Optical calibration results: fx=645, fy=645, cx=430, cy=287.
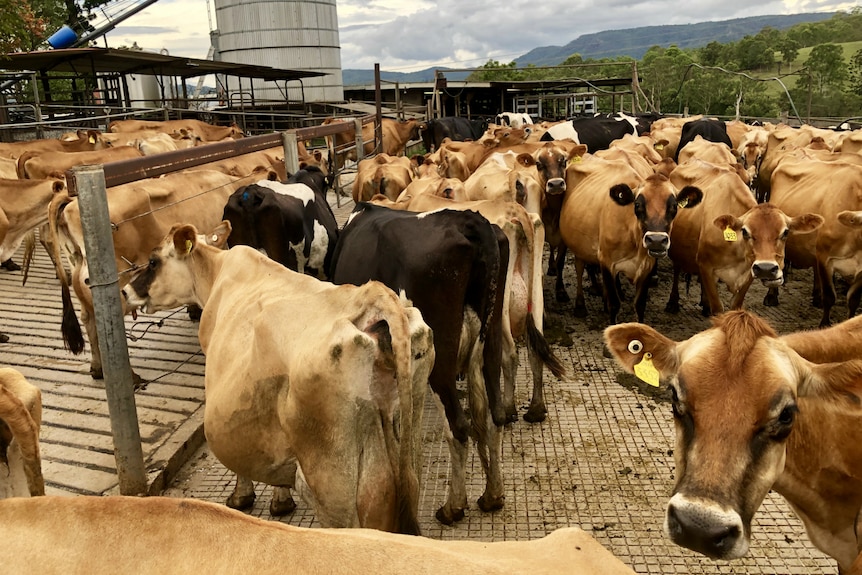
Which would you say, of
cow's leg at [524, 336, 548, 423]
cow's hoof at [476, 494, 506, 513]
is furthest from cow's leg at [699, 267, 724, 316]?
cow's hoof at [476, 494, 506, 513]

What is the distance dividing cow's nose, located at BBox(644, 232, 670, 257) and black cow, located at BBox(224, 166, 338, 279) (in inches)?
128

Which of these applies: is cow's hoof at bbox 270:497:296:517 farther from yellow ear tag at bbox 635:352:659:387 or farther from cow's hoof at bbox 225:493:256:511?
yellow ear tag at bbox 635:352:659:387

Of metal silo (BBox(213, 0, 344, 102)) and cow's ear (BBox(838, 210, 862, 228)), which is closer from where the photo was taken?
cow's ear (BBox(838, 210, 862, 228))

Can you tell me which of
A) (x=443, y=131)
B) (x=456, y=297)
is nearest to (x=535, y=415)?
(x=456, y=297)

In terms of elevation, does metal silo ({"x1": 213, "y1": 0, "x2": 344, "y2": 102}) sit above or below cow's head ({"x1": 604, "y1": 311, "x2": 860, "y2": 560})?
above

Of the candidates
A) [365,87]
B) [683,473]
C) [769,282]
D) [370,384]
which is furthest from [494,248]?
[365,87]

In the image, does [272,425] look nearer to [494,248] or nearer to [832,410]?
[494,248]

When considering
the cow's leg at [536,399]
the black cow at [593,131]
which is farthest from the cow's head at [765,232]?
the black cow at [593,131]

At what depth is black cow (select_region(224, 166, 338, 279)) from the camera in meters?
6.13

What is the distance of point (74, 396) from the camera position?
18.3 ft

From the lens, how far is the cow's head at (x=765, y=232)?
20.5 ft

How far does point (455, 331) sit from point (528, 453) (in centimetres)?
146

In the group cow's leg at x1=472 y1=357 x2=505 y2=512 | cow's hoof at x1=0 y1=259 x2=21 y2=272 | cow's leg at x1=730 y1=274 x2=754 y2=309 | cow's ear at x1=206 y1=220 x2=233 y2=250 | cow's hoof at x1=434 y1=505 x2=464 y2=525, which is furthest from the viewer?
cow's hoof at x1=0 y1=259 x2=21 y2=272

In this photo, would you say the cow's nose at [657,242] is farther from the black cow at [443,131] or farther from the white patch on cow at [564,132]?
the black cow at [443,131]
